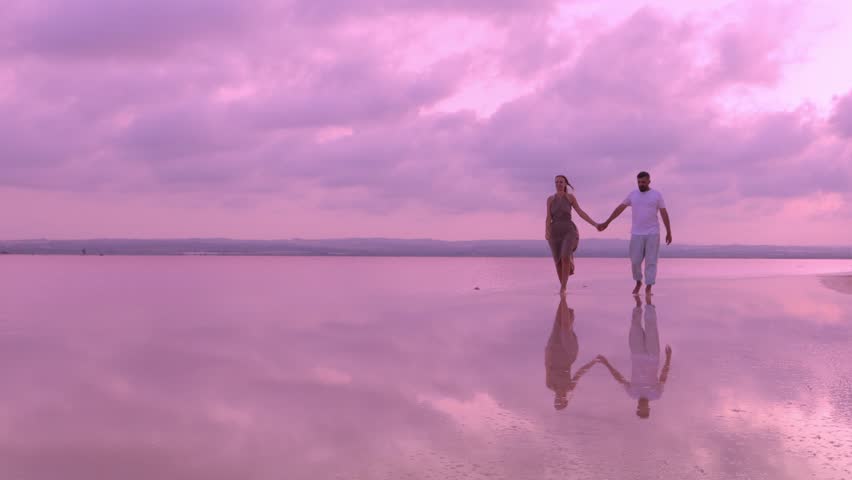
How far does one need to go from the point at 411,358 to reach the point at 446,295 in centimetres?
668

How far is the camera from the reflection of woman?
4.55 meters

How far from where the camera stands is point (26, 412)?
4055mm

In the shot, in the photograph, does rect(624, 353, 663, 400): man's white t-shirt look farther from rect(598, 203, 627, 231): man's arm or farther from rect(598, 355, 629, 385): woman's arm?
rect(598, 203, 627, 231): man's arm

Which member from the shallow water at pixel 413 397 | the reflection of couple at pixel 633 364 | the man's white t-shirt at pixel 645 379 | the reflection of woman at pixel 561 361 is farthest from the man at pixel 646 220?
the man's white t-shirt at pixel 645 379

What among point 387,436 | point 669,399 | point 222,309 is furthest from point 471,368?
point 222,309

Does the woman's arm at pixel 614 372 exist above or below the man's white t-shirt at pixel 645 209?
below

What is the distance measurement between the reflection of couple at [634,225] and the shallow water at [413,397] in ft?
12.0

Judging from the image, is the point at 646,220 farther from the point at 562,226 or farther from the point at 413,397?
the point at 413,397

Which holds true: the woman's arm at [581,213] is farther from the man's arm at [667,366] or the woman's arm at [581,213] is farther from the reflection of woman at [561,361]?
the man's arm at [667,366]

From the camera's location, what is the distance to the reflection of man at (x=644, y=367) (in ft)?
14.3

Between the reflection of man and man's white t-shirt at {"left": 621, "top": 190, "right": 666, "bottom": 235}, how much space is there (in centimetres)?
495

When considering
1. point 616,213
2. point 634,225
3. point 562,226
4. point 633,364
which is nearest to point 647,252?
point 634,225

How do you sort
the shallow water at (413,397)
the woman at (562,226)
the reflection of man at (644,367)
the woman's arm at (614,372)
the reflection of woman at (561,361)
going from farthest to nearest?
the woman at (562,226), the woman's arm at (614,372), the reflection of woman at (561,361), the reflection of man at (644,367), the shallow water at (413,397)

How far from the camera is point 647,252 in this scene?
12969 mm
